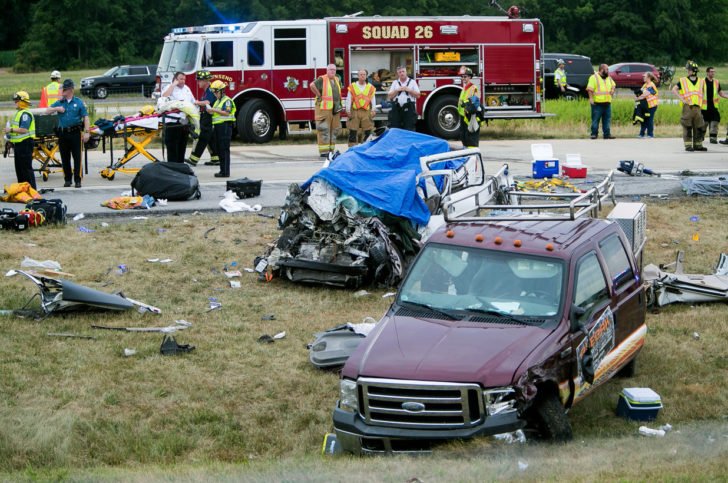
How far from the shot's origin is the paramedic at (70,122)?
55.7 ft

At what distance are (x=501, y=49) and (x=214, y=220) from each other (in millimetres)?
13051

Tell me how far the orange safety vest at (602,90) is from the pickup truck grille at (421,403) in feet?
65.8

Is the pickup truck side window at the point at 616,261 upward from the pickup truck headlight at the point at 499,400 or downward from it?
upward

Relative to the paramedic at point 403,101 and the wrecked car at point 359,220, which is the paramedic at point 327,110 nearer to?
the paramedic at point 403,101

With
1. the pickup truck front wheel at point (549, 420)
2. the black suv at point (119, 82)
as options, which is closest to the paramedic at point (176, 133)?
the pickup truck front wheel at point (549, 420)

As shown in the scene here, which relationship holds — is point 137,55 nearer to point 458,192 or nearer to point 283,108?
point 283,108

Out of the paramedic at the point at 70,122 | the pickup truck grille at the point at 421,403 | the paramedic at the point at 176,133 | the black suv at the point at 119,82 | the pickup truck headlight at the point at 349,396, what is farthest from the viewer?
the black suv at the point at 119,82

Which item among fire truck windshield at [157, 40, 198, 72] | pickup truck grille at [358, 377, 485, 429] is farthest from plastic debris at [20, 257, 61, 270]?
fire truck windshield at [157, 40, 198, 72]

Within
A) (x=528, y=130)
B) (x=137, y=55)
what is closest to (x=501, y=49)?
(x=528, y=130)

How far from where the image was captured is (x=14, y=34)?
272ft

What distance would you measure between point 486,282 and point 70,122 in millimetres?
11031

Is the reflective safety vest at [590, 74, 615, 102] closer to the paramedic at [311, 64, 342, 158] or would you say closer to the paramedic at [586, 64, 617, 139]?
the paramedic at [586, 64, 617, 139]

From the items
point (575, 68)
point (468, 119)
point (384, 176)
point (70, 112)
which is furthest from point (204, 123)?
point (575, 68)

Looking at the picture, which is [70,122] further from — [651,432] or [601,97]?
[601,97]
